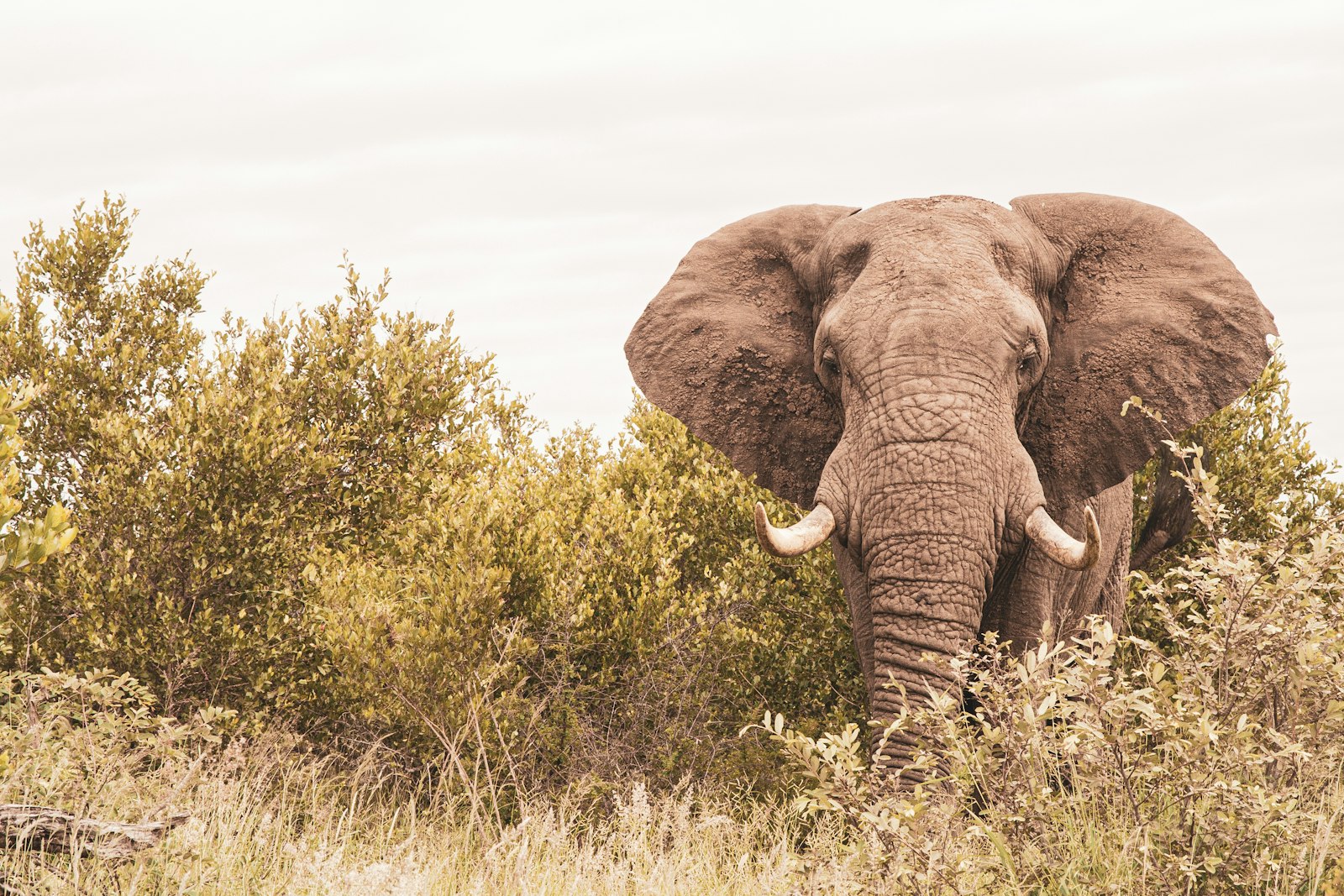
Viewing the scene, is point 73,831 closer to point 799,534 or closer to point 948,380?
point 799,534

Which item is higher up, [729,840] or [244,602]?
[244,602]

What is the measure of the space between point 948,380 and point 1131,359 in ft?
5.24

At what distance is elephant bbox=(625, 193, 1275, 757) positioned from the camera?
6898mm

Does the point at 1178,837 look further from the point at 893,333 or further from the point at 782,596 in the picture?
the point at 782,596

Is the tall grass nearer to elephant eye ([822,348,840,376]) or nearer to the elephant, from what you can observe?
the elephant

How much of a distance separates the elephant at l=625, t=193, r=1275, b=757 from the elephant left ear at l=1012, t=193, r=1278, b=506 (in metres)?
0.01

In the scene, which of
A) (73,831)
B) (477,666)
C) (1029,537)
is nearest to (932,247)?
(1029,537)

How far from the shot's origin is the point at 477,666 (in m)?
9.27

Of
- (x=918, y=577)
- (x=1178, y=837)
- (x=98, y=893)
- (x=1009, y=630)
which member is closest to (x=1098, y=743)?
(x=1178, y=837)

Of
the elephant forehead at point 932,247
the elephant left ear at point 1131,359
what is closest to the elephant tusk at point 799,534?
the elephant forehead at point 932,247

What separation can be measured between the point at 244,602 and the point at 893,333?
474cm

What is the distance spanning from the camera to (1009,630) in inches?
303

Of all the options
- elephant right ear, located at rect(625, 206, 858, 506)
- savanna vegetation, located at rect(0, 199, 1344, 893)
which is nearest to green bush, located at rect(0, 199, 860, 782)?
savanna vegetation, located at rect(0, 199, 1344, 893)

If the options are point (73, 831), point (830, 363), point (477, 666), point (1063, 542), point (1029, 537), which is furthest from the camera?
point (477, 666)
